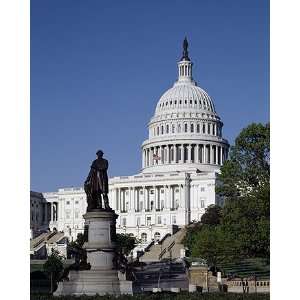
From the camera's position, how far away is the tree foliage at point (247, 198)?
104 feet

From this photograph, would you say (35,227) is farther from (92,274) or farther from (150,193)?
(92,274)

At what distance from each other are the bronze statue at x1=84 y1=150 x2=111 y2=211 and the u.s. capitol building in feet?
276

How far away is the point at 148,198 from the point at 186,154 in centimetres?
1136

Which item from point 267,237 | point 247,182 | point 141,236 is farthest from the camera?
point 141,236

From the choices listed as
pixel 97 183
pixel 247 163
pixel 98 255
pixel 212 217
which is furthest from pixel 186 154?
pixel 98 255

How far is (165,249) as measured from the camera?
8394 centimetres

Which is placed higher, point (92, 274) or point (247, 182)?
point (247, 182)

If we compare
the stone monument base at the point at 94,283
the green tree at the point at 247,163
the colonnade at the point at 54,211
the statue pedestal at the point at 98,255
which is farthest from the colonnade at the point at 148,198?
the stone monument base at the point at 94,283

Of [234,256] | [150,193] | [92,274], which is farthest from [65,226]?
[92,274]

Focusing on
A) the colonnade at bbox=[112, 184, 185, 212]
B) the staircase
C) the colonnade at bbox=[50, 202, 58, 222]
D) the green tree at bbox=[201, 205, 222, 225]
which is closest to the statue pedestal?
the staircase

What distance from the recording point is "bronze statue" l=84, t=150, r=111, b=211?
68.9 ft
